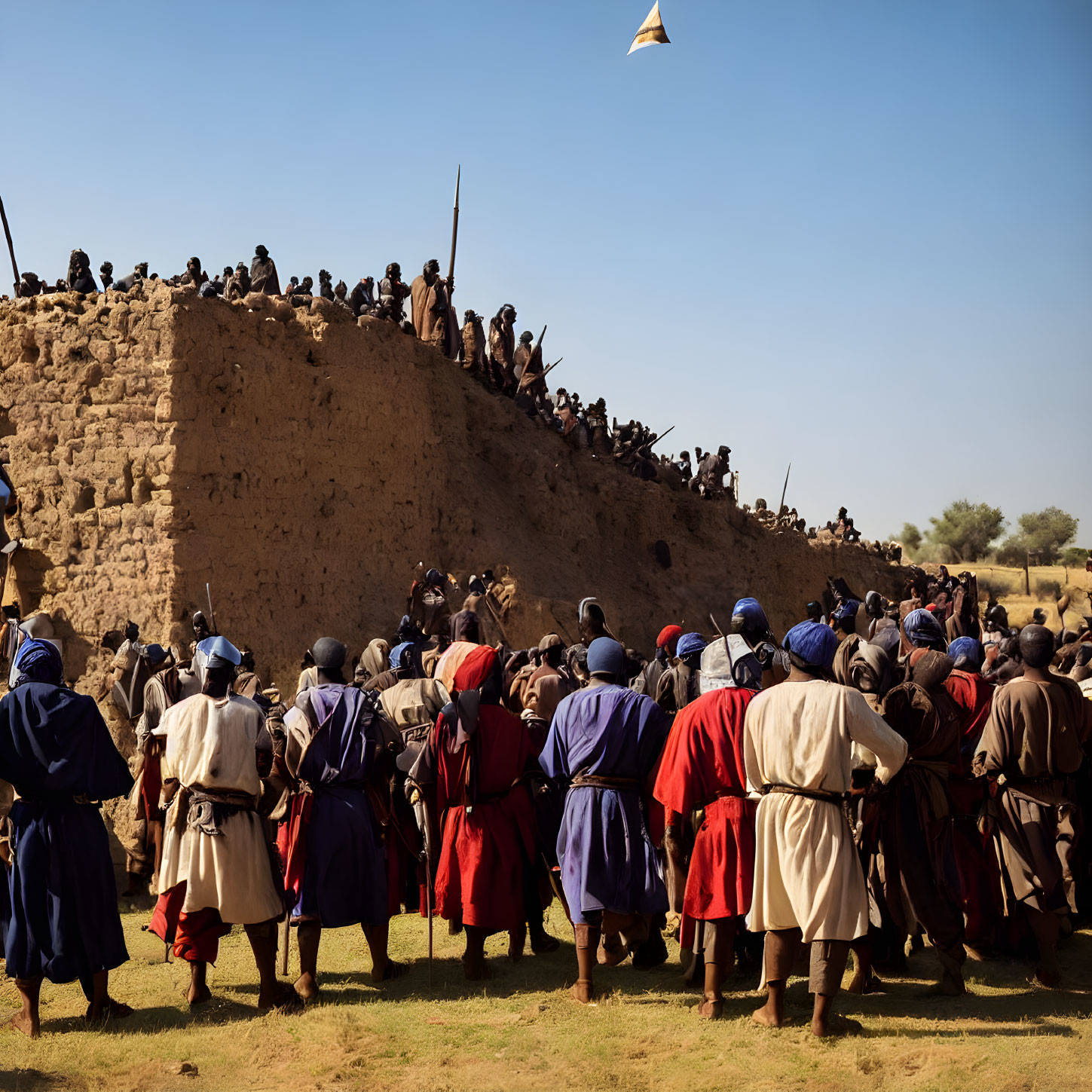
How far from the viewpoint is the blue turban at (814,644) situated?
540 centimetres

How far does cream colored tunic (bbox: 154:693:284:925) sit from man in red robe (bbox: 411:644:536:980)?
0.93m

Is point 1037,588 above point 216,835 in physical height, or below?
above

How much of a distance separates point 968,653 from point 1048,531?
4926cm

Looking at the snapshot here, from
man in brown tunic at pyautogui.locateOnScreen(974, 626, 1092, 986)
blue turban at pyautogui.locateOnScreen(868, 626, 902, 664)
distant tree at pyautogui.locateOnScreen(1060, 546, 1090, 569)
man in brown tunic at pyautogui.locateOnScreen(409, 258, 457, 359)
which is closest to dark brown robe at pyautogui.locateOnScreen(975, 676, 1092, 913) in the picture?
man in brown tunic at pyautogui.locateOnScreen(974, 626, 1092, 986)

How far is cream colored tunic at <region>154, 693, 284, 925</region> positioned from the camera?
231 inches

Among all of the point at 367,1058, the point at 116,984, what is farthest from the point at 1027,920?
the point at 116,984

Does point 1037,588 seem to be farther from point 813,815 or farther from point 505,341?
point 813,815

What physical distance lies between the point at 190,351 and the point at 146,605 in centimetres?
286

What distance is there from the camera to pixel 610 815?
6113 mm

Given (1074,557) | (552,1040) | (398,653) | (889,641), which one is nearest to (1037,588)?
(1074,557)

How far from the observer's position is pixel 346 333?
48.9 feet

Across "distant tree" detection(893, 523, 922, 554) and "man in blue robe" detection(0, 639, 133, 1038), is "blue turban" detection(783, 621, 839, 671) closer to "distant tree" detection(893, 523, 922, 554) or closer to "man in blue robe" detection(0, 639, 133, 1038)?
"man in blue robe" detection(0, 639, 133, 1038)

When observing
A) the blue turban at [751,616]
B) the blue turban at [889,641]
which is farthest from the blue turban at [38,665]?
the blue turban at [889,641]

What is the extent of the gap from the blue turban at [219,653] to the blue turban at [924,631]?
361cm
